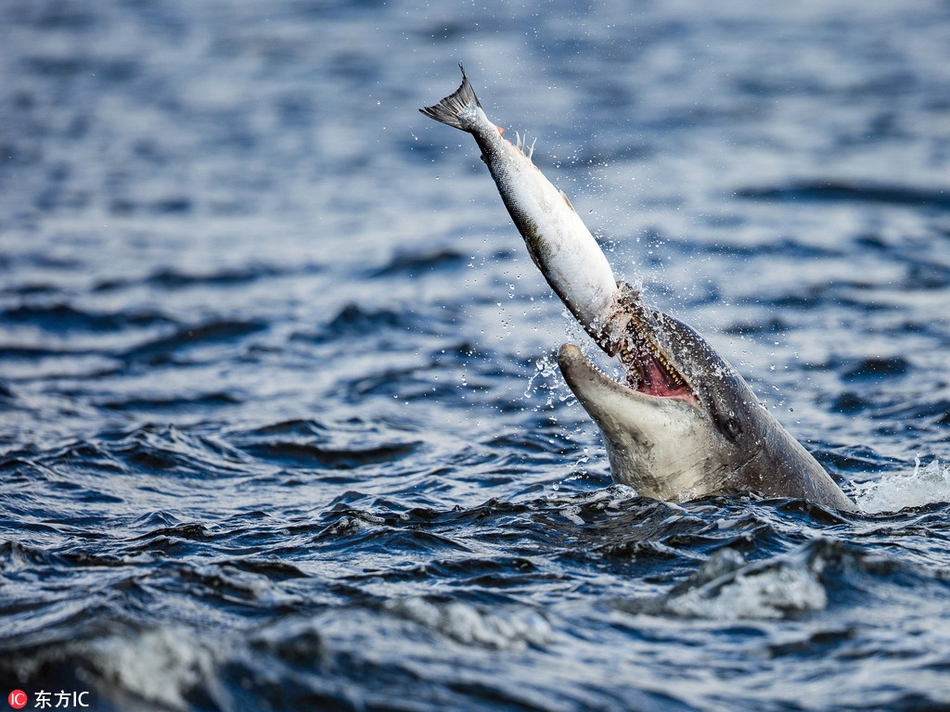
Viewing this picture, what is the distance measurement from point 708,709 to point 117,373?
326 inches

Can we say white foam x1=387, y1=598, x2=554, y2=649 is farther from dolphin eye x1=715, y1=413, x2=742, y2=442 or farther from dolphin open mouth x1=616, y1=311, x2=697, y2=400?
dolphin eye x1=715, y1=413, x2=742, y2=442

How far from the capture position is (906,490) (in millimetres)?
8172

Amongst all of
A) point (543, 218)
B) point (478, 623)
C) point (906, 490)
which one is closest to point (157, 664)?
point (478, 623)

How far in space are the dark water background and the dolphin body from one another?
0.71ft

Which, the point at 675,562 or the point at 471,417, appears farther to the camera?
the point at 471,417

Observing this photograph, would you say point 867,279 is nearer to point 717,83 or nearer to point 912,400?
point 912,400

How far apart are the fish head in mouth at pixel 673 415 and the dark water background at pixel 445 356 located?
0.21m

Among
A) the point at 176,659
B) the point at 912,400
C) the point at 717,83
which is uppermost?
the point at 717,83

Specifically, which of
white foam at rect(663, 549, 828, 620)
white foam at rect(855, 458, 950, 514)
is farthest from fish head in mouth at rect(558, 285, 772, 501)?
white foam at rect(855, 458, 950, 514)

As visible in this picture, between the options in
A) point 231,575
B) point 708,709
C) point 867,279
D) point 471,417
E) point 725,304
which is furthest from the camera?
point 867,279

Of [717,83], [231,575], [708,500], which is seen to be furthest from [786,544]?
[717,83]

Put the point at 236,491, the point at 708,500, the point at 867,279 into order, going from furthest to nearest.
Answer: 1. the point at 867,279
2. the point at 236,491
3. the point at 708,500

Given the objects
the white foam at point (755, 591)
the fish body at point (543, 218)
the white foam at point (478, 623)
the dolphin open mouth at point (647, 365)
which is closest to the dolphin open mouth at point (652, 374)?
the dolphin open mouth at point (647, 365)

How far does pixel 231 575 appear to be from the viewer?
6262 millimetres
